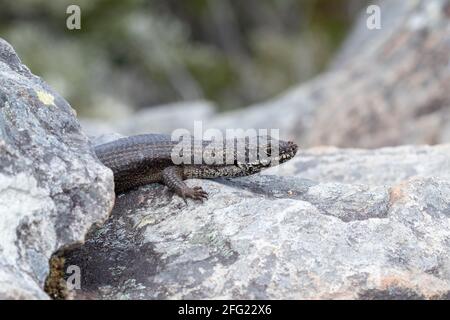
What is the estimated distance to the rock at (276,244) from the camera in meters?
5.11

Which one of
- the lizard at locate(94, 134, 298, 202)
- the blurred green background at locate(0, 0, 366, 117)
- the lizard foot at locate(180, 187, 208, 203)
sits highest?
the blurred green background at locate(0, 0, 366, 117)

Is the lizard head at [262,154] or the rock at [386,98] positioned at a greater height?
the rock at [386,98]

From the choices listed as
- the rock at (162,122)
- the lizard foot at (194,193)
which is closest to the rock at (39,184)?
the lizard foot at (194,193)

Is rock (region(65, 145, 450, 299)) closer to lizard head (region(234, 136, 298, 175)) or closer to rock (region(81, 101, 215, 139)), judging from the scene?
lizard head (region(234, 136, 298, 175))

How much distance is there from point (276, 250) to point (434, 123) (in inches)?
325

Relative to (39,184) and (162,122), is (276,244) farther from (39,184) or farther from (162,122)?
(162,122)

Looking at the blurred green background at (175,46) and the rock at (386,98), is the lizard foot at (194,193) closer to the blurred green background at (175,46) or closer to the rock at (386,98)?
the rock at (386,98)

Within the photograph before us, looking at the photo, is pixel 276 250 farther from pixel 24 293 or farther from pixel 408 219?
pixel 24 293

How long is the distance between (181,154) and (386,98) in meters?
7.49

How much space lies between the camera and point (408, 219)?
5.98m

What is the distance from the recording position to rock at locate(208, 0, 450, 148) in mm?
13086

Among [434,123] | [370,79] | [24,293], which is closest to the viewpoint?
[24,293]

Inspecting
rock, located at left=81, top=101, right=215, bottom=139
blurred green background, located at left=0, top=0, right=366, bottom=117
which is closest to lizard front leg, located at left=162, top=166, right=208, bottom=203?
rock, located at left=81, top=101, right=215, bottom=139

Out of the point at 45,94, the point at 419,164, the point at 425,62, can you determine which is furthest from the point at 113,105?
the point at 45,94
